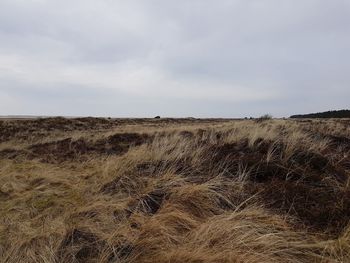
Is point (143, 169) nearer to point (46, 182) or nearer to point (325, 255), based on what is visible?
point (46, 182)

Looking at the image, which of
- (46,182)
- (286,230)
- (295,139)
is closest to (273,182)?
(286,230)

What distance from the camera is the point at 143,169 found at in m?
6.91

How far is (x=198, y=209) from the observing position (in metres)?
4.71

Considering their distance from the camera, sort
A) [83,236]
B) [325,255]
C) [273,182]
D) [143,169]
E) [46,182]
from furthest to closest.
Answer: [46,182], [143,169], [273,182], [83,236], [325,255]

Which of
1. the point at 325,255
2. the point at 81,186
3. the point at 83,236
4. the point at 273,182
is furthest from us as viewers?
the point at 81,186

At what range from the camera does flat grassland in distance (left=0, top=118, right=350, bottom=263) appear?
144 inches

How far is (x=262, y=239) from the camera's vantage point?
3.72m

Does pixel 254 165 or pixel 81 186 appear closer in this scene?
pixel 254 165

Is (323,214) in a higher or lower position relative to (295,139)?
lower

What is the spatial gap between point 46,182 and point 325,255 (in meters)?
6.09

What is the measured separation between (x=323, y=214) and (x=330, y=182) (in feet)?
3.55

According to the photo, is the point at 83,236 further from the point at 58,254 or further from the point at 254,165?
the point at 254,165

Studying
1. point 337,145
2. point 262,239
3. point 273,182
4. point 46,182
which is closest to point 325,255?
point 262,239

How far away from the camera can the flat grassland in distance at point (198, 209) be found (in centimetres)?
366
